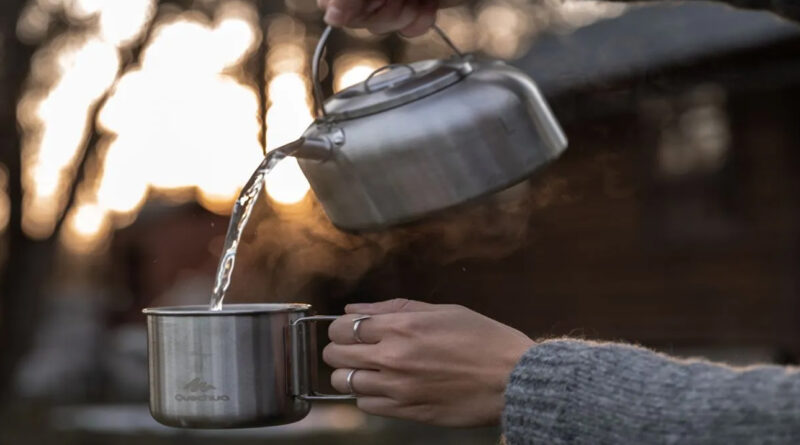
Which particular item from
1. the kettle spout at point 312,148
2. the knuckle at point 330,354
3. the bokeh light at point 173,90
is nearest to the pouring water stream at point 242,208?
the kettle spout at point 312,148

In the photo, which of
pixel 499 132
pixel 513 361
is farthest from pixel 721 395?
pixel 499 132

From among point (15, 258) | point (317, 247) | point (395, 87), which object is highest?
point (395, 87)

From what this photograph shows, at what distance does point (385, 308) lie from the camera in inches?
41.0

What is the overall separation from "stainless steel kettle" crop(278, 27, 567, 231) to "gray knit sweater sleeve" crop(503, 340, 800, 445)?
196mm

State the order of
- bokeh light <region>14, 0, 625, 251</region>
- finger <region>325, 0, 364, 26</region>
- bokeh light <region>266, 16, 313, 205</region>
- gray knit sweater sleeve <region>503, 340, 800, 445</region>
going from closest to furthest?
gray knit sweater sleeve <region>503, 340, 800, 445</region> → finger <region>325, 0, 364, 26</region> → bokeh light <region>14, 0, 625, 251</region> → bokeh light <region>266, 16, 313, 205</region>

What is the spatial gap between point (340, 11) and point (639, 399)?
20.6 inches

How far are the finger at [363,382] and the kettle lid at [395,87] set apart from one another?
27 cm

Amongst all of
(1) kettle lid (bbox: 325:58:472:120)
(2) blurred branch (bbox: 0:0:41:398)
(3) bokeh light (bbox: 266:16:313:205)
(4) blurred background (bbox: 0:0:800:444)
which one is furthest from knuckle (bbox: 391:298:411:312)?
(3) bokeh light (bbox: 266:16:313:205)

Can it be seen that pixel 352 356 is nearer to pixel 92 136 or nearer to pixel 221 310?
pixel 221 310

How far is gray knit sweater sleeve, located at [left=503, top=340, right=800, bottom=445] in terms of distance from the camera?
2.98 feet

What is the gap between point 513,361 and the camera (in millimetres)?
1051

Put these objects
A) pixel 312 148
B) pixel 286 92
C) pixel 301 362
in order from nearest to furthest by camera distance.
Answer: pixel 301 362 < pixel 312 148 < pixel 286 92

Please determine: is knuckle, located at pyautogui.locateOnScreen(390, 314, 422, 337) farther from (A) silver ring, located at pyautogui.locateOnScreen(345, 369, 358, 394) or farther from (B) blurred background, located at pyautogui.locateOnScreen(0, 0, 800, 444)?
(B) blurred background, located at pyautogui.locateOnScreen(0, 0, 800, 444)

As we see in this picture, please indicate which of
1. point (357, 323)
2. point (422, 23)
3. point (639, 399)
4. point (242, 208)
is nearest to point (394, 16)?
point (422, 23)
